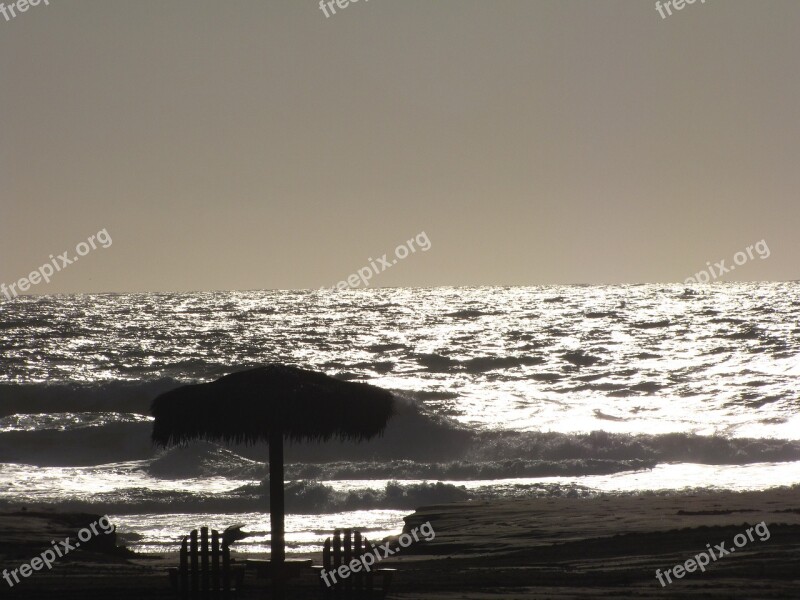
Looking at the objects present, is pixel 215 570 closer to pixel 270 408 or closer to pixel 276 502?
pixel 276 502

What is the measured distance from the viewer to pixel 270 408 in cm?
1180

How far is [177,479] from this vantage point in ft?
101

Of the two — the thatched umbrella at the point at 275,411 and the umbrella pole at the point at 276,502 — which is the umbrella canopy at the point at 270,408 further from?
the umbrella pole at the point at 276,502

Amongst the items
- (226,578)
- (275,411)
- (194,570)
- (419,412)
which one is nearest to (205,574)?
(194,570)

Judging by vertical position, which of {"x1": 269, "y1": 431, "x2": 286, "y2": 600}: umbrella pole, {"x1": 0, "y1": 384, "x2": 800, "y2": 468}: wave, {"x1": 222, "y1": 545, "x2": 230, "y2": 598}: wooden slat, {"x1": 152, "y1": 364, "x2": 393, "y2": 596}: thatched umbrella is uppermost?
{"x1": 0, "y1": 384, "x2": 800, "y2": 468}: wave

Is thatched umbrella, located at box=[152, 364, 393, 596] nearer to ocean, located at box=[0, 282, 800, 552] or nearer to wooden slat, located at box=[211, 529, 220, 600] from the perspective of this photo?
wooden slat, located at box=[211, 529, 220, 600]

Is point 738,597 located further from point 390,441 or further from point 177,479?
point 390,441

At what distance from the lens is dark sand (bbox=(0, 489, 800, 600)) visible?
1129 cm

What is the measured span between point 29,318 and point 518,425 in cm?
6173

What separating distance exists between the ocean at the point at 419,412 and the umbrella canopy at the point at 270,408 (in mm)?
7079

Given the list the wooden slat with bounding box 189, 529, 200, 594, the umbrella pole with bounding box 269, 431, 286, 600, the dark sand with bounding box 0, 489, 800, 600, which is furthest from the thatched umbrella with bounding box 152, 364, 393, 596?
the dark sand with bounding box 0, 489, 800, 600

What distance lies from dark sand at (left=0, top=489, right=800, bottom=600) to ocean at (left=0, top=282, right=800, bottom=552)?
3998 mm

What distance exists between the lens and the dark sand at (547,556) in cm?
1129

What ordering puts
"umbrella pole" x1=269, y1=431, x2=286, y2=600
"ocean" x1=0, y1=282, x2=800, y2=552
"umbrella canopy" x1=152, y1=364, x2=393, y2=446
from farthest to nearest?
"ocean" x1=0, y1=282, x2=800, y2=552 → "umbrella pole" x1=269, y1=431, x2=286, y2=600 → "umbrella canopy" x1=152, y1=364, x2=393, y2=446
